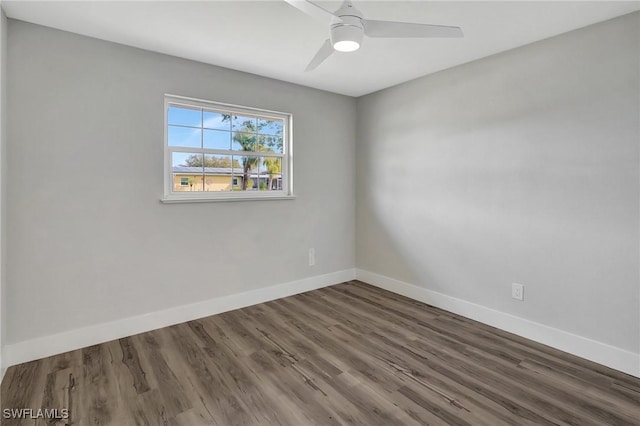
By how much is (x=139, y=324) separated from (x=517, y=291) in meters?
3.22

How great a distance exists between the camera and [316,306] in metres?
3.45

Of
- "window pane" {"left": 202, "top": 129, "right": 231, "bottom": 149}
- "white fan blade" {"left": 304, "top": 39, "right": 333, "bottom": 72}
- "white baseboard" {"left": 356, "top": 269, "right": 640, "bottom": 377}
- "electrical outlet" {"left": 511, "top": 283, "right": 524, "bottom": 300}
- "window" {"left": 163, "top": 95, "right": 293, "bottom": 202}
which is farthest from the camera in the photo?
"window pane" {"left": 202, "top": 129, "right": 231, "bottom": 149}

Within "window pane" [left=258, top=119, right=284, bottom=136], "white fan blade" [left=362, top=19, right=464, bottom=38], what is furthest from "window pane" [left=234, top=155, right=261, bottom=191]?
"white fan blade" [left=362, top=19, right=464, bottom=38]

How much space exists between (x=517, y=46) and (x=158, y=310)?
3763 millimetres

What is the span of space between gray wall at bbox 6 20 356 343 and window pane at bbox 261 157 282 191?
233 mm

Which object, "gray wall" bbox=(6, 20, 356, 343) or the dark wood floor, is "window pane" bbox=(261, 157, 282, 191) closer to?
"gray wall" bbox=(6, 20, 356, 343)

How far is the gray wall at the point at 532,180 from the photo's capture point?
7.45 ft

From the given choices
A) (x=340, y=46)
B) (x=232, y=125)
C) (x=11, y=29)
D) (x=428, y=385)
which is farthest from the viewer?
(x=232, y=125)

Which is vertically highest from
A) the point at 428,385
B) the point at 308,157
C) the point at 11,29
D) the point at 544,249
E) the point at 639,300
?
the point at 11,29

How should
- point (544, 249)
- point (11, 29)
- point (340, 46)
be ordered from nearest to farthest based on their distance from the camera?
1. point (340, 46)
2. point (11, 29)
3. point (544, 249)

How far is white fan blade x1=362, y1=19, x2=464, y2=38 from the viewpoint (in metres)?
1.70

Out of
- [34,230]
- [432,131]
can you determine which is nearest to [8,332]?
[34,230]

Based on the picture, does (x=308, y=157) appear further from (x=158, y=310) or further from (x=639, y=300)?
(x=639, y=300)

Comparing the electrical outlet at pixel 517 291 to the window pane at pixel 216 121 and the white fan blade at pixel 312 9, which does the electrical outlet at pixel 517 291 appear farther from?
the window pane at pixel 216 121
